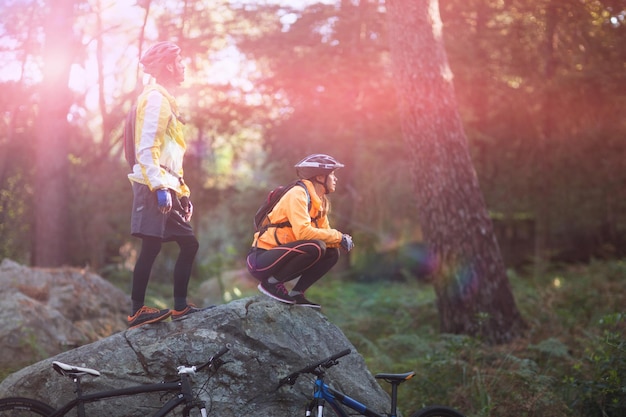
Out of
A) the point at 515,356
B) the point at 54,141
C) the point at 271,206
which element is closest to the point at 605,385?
the point at 515,356

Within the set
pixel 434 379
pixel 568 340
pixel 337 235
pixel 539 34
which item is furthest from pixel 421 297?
pixel 539 34

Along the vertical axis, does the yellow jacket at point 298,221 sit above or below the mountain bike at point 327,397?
above

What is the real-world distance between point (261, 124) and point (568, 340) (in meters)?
13.1

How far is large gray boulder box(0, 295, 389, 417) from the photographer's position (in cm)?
521

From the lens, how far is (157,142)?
18.5 ft

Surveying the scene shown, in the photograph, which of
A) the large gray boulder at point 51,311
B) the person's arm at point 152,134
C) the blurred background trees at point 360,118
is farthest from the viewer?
the blurred background trees at point 360,118

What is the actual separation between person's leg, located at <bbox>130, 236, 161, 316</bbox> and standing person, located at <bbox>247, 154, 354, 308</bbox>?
85cm

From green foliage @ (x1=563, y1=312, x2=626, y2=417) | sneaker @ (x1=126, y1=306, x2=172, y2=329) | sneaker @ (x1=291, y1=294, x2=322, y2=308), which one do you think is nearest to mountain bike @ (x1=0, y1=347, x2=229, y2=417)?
sneaker @ (x1=126, y1=306, x2=172, y2=329)

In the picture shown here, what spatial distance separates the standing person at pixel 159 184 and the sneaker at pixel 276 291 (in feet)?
2.04

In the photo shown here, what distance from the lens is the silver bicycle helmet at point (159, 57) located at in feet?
19.1

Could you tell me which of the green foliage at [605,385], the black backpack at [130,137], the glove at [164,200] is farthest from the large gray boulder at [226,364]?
the green foliage at [605,385]

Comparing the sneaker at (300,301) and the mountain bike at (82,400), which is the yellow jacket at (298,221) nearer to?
the sneaker at (300,301)

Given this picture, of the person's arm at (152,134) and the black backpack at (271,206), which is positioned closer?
the person's arm at (152,134)

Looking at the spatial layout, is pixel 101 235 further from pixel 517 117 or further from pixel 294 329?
pixel 294 329
